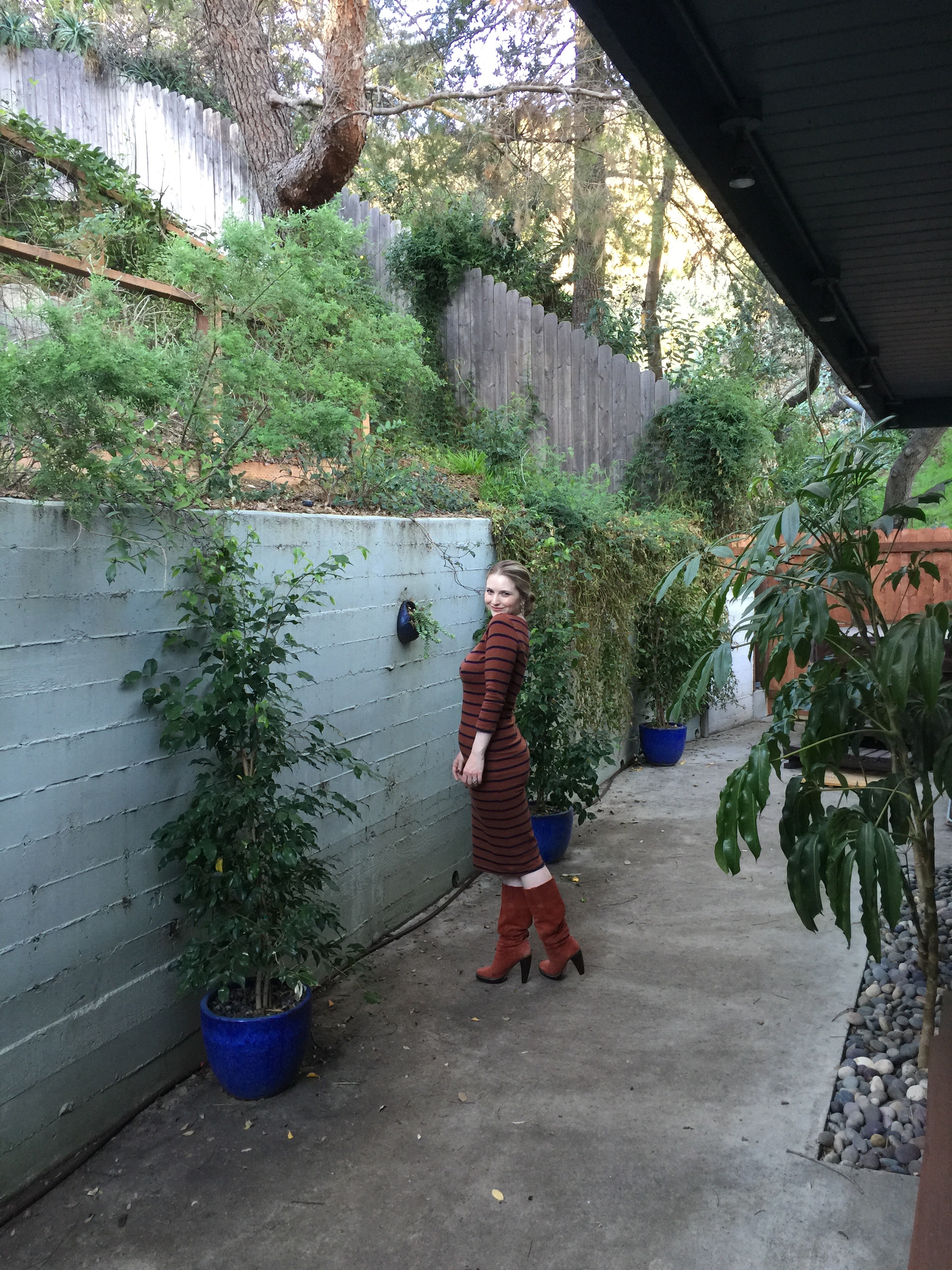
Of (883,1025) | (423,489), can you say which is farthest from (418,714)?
(883,1025)

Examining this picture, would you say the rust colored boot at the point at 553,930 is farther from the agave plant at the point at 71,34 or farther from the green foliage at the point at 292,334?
the agave plant at the point at 71,34

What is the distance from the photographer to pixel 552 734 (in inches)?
202

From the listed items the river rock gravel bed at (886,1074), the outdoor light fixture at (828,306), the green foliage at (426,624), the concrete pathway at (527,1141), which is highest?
the outdoor light fixture at (828,306)

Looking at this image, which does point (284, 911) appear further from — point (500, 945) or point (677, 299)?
point (677, 299)

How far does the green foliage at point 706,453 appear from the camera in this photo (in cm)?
853

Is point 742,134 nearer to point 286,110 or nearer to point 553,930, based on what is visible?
point 553,930

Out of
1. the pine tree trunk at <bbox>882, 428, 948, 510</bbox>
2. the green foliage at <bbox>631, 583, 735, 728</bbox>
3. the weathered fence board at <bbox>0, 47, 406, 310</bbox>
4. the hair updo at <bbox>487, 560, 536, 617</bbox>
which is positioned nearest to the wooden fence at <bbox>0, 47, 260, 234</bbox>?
the weathered fence board at <bbox>0, 47, 406, 310</bbox>

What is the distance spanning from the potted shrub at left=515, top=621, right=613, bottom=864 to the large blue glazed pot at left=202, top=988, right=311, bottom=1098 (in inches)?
91.0

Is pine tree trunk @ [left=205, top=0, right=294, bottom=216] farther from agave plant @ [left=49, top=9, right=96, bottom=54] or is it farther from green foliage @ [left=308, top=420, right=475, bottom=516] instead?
green foliage @ [left=308, top=420, right=475, bottom=516]

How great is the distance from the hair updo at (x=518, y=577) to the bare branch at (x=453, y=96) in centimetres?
472

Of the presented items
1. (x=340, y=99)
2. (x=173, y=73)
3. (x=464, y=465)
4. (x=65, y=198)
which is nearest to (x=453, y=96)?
(x=340, y=99)

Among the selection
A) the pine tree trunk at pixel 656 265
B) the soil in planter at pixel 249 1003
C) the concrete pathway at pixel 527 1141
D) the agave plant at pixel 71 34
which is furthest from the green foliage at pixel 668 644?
the agave plant at pixel 71 34

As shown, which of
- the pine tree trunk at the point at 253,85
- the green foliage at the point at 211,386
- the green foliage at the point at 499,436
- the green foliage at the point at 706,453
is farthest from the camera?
the green foliage at the point at 706,453

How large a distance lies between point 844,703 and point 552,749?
2466 millimetres
